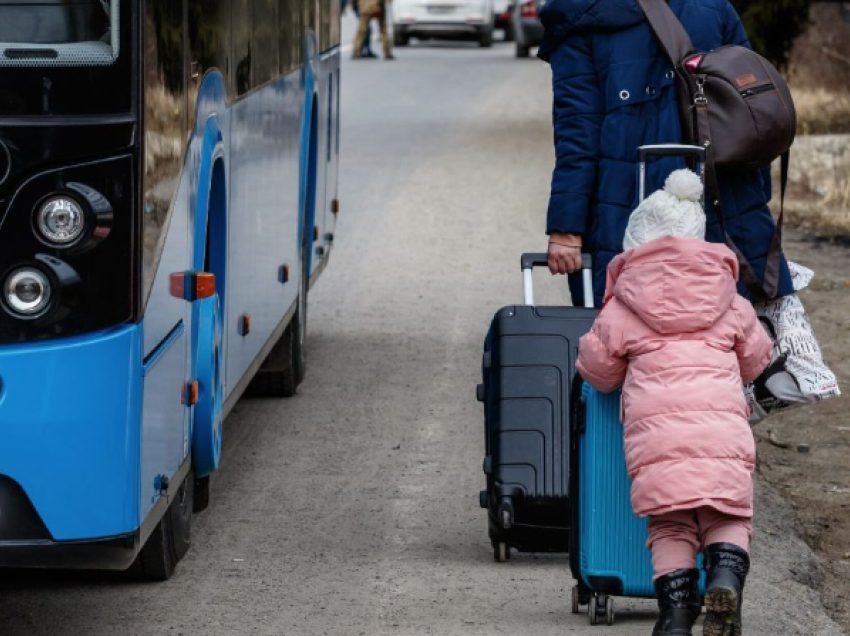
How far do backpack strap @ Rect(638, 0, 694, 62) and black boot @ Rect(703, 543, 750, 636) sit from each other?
5.26ft

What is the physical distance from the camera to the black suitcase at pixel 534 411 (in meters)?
5.37

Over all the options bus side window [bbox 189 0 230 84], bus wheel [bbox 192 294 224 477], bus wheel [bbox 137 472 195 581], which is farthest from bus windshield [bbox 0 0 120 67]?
bus wheel [bbox 137 472 195 581]

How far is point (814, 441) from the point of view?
26.2ft

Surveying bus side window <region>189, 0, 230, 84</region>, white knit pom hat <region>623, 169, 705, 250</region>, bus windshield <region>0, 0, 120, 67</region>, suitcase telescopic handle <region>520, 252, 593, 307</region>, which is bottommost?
suitcase telescopic handle <region>520, 252, 593, 307</region>

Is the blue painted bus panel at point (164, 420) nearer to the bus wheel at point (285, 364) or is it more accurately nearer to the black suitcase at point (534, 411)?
the black suitcase at point (534, 411)

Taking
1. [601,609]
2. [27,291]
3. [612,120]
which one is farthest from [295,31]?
[27,291]

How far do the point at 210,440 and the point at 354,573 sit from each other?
0.66 m

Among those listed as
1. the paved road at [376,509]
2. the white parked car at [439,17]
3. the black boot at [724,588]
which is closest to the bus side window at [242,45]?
the paved road at [376,509]

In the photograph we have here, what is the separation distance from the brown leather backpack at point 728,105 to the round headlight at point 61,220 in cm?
201

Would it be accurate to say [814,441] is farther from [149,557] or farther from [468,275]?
[468,275]

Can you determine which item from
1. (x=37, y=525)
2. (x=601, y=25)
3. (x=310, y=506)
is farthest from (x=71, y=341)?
(x=310, y=506)

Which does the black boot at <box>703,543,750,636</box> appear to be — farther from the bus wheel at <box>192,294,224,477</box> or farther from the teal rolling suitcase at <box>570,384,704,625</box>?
the bus wheel at <box>192,294,224,477</box>

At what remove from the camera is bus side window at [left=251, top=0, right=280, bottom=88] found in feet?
21.3

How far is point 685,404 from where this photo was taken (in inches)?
178
